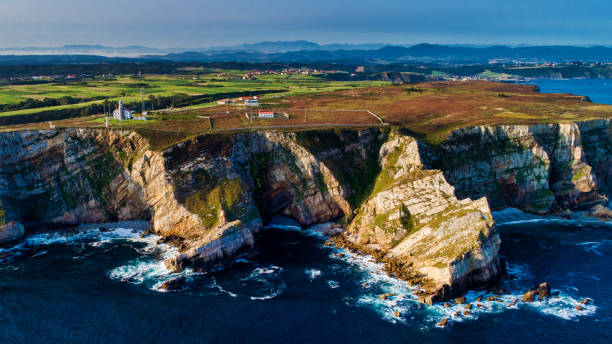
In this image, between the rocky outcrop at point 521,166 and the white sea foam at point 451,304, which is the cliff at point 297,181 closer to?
the rocky outcrop at point 521,166

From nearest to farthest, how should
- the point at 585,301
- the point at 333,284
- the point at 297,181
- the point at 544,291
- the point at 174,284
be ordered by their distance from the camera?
the point at 585,301 → the point at 544,291 → the point at 174,284 → the point at 333,284 → the point at 297,181

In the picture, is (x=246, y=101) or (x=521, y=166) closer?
(x=521, y=166)

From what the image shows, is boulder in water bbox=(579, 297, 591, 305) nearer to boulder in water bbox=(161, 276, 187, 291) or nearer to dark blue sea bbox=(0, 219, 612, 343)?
dark blue sea bbox=(0, 219, 612, 343)

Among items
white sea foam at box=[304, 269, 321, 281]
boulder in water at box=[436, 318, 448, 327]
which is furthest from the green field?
boulder in water at box=[436, 318, 448, 327]

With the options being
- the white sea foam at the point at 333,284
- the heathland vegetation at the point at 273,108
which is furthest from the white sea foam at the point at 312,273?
the heathland vegetation at the point at 273,108

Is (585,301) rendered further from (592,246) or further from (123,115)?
(123,115)

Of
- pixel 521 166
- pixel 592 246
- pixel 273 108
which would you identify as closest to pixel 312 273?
pixel 592 246
